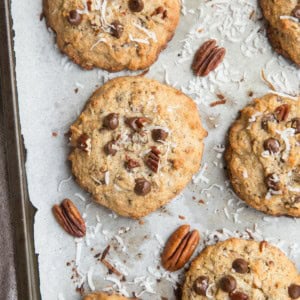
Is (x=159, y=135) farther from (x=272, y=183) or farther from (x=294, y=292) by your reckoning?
(x=294, y=292)

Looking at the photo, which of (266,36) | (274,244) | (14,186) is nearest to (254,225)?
(274,244)

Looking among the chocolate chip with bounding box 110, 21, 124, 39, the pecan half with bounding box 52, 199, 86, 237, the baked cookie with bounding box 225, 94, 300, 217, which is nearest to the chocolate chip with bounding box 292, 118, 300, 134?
the baked cookie with bounding box 225, 94, 300, 217

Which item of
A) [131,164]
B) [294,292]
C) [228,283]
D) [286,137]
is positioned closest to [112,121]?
[131,164]

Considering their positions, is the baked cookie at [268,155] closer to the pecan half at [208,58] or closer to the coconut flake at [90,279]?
the pecan half at [208,58]

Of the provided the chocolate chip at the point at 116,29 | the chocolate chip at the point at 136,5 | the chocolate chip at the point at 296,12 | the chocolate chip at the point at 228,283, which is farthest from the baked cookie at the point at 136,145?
the chocolate chip at the point at 296,12

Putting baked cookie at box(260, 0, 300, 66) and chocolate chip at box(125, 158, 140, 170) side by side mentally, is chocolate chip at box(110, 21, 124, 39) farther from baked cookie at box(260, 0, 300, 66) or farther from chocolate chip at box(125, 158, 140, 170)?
baked cookie at box(260, 0, 300, 66)

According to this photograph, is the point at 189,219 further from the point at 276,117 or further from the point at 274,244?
the point at 276,117
